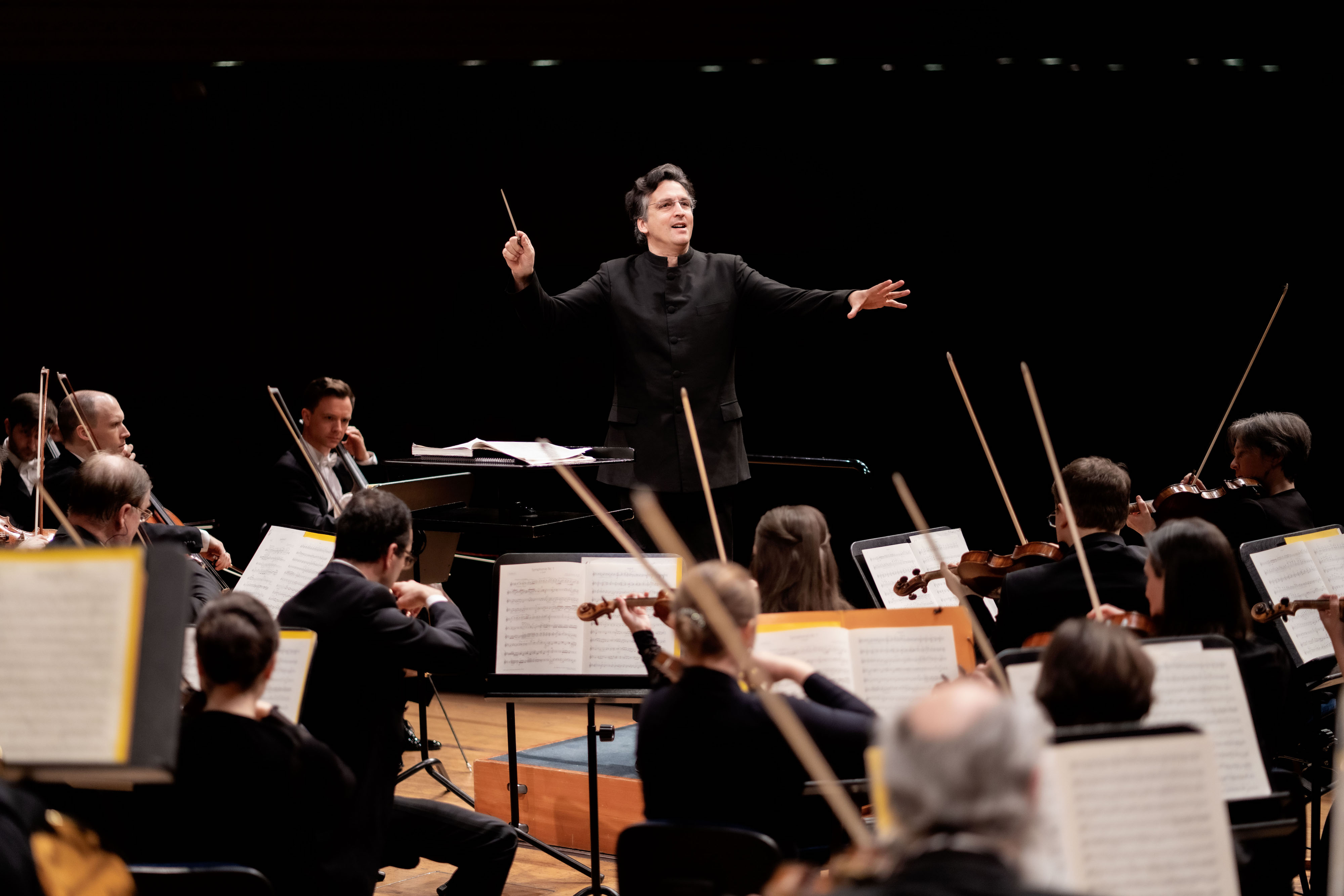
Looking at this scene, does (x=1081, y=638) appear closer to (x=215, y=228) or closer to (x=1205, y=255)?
(x=1205, y=255)

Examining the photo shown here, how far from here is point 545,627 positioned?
306 cm

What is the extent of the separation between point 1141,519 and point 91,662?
3.28 meters

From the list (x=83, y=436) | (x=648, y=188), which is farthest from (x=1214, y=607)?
(x=83, y=436)

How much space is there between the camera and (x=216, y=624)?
211 cm

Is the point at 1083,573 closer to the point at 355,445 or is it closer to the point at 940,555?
the point at 940,555

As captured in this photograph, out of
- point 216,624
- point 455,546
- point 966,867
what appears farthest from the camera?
point 455,546

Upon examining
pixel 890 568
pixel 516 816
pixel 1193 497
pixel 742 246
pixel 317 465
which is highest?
pixel 742 246

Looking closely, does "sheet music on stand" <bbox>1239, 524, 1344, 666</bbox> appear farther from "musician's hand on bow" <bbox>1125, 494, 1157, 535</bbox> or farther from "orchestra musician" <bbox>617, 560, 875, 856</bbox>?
"orchestra musician" <bbox>617, 560, 875, 856</bbox>

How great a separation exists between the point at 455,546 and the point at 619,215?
6.37 ft

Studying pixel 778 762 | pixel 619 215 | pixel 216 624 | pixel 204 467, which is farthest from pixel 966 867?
pixel 204 467

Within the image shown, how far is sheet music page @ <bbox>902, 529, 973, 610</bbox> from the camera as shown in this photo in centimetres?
370

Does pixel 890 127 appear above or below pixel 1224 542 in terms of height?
above

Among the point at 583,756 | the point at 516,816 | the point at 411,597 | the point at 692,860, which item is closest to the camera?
the point at 692,860

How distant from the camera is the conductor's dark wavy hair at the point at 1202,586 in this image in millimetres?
2521
